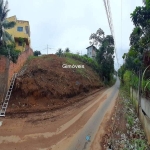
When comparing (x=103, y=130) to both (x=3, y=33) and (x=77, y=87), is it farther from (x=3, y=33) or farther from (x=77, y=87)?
(x=3, y=33)

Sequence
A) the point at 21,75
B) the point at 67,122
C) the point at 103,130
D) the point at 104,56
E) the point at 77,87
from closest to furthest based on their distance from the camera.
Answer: the point at 103,130 → the point at 67,122 → the point at 21,75 → the point at 77,87 → the point at 104,56

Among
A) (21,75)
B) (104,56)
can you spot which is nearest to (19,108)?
(21,75)

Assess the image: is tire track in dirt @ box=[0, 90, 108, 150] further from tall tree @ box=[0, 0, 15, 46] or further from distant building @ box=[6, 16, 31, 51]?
distant building @ box=[6, 16, 31, 51]

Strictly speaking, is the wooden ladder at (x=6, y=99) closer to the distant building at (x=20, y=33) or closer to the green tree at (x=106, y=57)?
the distant building at (x=20, y=33)

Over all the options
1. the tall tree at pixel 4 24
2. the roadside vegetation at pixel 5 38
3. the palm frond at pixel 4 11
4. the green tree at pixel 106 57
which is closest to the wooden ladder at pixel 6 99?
the roadside vegetation at pixel 5 38

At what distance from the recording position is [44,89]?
1234 centimetres

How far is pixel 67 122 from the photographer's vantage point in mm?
9375

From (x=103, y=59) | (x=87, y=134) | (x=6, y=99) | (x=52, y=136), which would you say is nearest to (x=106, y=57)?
(x=103, y=59)

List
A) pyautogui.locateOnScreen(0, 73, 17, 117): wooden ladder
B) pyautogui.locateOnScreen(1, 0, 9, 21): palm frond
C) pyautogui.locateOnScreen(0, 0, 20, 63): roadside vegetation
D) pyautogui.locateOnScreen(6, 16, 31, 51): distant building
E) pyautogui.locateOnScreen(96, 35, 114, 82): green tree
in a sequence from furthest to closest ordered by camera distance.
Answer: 1. pyautogui.locateOnScreen(96, 35, 114, 82): green tree
2. pyautogui.locateOnScreen(6, 16, 31, 51): distant building
3. pyautogui.locateOnScreen(1, 0, 9, 21): palm frond
4. pyautogui.locateOnScreen(0, 0, 20, 63): roadside vegetation
5. pyautogui.locateOnScreen(0, 73, 17, 117): wooden ladder

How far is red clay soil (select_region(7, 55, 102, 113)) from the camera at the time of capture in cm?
1126

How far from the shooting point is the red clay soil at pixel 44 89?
1126 cm

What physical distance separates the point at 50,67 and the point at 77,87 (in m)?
2.90

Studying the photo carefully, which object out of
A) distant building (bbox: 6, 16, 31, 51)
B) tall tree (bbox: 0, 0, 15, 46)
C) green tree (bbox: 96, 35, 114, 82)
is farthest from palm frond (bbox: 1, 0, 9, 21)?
green tree (bbox: 96, 35, 114, 82)

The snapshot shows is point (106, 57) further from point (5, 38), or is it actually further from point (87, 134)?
point (87, 134)
